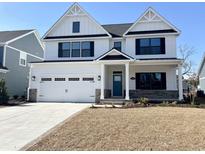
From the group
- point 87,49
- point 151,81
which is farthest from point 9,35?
point 151,81

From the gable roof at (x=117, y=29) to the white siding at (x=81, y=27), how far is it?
5.04 ft

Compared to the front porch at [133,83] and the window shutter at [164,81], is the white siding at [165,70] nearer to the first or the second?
the front porch at [133,83]

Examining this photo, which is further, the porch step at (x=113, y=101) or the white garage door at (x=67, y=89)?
the white garage door at (x=67, y=89)

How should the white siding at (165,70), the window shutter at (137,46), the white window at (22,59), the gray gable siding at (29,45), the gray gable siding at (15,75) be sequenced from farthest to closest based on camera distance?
the white window at (22,59)
the gray gable siding at (29,45)
the gray gable siding at (15,75)
the window shutter at (137,46)
the white siding at (165,70)

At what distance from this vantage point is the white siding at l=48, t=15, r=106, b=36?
71.7 ft

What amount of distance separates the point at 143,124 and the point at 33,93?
1407 cm

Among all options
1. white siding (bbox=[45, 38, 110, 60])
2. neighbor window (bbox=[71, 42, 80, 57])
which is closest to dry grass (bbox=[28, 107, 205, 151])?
white siding (bbox=[45, 38, 110, 60])

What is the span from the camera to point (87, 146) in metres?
6.59

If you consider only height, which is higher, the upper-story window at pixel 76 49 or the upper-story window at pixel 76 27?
the upper-story window at pixel 76 27

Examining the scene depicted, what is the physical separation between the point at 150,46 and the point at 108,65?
167 inches

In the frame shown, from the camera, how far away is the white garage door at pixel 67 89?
19922 mm

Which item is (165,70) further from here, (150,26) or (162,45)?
(150,26)

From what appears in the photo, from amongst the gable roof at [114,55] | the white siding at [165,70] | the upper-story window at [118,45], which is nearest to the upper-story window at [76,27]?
the upper-story window at [118,45]

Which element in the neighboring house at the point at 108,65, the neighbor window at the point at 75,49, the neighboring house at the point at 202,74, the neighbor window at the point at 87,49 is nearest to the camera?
the neighboring house at the point at 108,65
